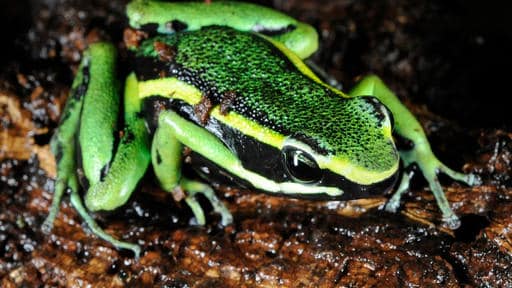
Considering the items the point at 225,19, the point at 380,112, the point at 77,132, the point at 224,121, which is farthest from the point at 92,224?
the point at 380,112

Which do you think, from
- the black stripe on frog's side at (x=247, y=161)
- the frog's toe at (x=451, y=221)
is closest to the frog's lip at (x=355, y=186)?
the black stripe on frog's side at (x=247, y=161)

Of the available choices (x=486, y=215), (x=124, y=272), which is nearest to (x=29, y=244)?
(x=124, y=272)

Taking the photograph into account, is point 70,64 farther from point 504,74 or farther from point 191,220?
point 504,74

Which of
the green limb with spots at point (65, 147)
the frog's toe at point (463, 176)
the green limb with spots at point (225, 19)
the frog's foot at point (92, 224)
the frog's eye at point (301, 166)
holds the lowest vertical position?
the frog's foot at point (92, 224)

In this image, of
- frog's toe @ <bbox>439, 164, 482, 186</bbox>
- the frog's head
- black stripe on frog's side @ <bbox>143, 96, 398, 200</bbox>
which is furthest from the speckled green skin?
frog's toe @ <bbox>439, 164, 482, 186</bbox>

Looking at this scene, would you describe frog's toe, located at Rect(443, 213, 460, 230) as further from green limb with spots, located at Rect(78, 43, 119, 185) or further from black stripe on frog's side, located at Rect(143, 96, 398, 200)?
green limb with spots, located at Rect(78, 43, 119, 185)

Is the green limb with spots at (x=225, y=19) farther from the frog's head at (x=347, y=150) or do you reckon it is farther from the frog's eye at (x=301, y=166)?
the frog's eye at (x=301, y=166)
